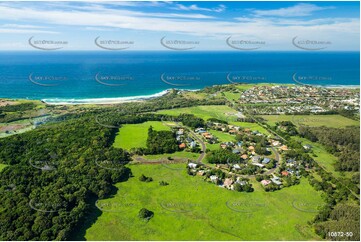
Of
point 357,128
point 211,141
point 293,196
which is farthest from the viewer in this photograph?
point 357,128

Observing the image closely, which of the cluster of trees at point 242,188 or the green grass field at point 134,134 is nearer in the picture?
the cluster of trees at point 242,188

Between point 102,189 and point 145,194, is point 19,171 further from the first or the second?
point 145,194

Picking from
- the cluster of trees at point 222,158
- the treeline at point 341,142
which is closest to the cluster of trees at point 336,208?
the treeline at point 341,142

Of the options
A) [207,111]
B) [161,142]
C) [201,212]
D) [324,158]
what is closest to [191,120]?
[207,111]

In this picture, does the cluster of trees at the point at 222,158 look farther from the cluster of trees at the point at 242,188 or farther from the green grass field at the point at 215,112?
the green grass field at the point at 215,112

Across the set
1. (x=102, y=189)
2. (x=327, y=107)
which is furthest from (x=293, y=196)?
(x=327, y=107)

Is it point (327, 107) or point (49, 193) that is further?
point (327, 107)
